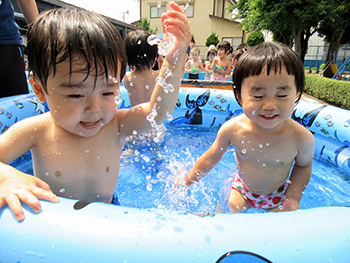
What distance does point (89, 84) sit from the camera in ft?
3.74

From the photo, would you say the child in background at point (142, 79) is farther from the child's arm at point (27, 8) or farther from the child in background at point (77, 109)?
the child in background at point (77, 109)

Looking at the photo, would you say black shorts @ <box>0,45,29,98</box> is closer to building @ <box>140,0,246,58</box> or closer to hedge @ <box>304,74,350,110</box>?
hedge @ <box>304,74,350,110</box>

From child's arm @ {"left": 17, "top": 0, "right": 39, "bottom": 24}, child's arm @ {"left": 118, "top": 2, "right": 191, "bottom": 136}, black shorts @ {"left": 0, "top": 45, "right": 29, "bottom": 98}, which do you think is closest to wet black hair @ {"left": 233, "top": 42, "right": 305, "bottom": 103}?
child's arm @ {"left": 118, "top": 2, "right": 191, "bottom": 136}

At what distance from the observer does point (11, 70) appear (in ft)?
8.89

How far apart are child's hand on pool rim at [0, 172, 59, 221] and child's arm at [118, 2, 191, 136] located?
63 cm

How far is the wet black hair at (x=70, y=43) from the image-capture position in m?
1.11

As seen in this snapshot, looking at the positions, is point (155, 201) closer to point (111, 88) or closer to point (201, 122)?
point (111, 88)

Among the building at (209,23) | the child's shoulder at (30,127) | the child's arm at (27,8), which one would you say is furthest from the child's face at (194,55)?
the building at (209,23)

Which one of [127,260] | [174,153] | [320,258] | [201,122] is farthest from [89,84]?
[201,122]

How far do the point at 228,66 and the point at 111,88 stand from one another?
7.95 metres

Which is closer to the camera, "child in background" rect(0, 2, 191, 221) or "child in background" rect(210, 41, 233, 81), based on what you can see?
"child in background" rect(0, 2, 191, 221)

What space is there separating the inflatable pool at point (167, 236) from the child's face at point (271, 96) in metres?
0.68

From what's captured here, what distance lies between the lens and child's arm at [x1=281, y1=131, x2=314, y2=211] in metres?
1.77

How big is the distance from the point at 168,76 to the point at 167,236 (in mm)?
808
